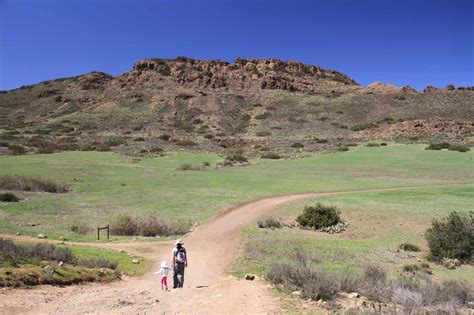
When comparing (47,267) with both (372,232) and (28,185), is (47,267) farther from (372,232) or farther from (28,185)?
(28,185)

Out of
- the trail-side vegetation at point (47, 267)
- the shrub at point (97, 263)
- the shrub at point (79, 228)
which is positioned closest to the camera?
the trail-side vegetation at point (47, 267)

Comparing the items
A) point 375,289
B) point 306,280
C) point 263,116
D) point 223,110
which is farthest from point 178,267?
point 223,110

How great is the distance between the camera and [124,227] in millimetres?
20219

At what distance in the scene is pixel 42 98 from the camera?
116m

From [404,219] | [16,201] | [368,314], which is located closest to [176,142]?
[16,201]

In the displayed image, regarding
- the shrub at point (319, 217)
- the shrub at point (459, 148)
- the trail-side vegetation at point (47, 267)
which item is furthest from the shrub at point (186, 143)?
the trail-side vegetation at point (47, 267)

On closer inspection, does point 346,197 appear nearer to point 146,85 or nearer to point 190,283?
point 190,283

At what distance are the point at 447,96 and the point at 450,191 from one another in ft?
252

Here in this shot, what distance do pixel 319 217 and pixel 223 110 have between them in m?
75.8

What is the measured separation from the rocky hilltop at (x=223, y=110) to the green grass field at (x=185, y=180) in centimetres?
1009

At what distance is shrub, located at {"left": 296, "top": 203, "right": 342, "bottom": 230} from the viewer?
21.4 metres

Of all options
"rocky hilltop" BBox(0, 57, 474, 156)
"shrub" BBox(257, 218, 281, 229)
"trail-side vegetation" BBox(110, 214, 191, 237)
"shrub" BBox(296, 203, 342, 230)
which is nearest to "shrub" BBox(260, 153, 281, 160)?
"rocky hilltop" BBox(0, 57, 474, 156)

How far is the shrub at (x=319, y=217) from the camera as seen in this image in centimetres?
2138

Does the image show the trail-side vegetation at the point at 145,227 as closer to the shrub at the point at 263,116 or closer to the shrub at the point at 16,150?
the shrub at the point at 16,150
